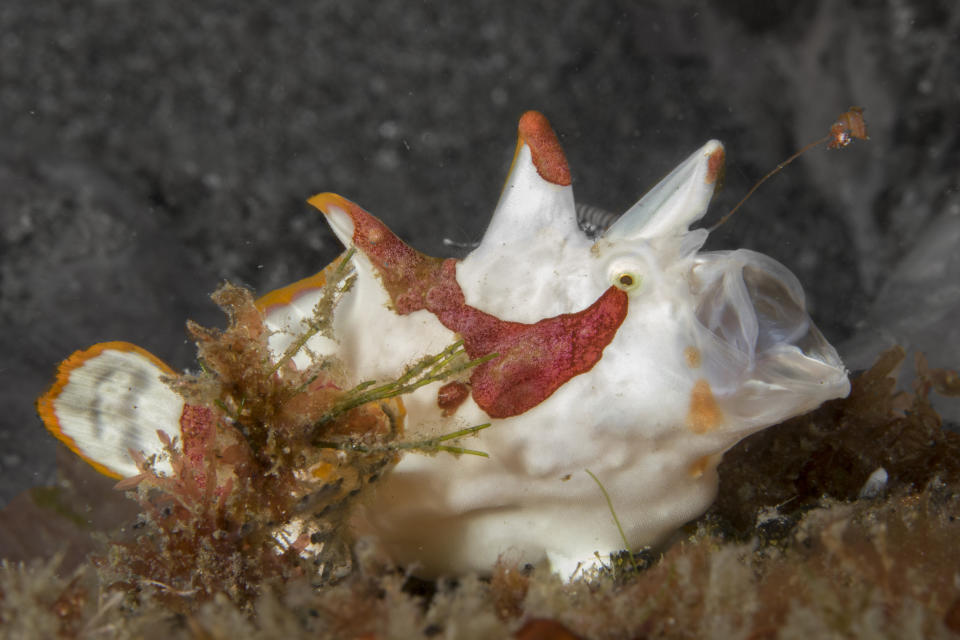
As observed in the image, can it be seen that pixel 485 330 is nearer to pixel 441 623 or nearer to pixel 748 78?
pixel 441 623

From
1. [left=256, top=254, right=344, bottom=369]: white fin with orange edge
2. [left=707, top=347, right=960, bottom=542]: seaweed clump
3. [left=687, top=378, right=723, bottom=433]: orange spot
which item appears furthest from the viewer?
[left=707, top=347, right=960, bottom=542]: seaweed clump

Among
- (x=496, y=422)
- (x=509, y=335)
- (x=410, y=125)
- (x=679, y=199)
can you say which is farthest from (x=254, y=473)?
(x=410, y=125)

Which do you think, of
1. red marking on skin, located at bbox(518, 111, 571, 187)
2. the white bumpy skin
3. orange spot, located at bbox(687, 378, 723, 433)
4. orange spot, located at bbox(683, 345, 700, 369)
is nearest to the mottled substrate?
the white bumpy skin

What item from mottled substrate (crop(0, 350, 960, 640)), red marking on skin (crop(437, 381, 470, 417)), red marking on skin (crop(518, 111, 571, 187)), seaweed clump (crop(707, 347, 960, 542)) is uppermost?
red marking on skin (crop(518, 111, 571, 187))

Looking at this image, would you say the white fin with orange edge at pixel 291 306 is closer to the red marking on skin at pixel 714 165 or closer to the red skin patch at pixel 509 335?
the red skin patch at pixel 509 335

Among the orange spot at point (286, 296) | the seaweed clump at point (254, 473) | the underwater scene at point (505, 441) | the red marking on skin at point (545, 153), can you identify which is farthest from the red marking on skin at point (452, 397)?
the red marking on skin at point (545, 153)

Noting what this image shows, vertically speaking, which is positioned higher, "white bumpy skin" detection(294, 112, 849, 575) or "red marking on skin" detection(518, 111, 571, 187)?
"red marking on skin" detection(518, 111, 571, 187)

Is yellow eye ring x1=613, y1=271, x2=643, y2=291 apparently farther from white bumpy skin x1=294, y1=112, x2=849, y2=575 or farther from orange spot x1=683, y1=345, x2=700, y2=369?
orange spot x1=683, y1=345, x2=700, y2=369
